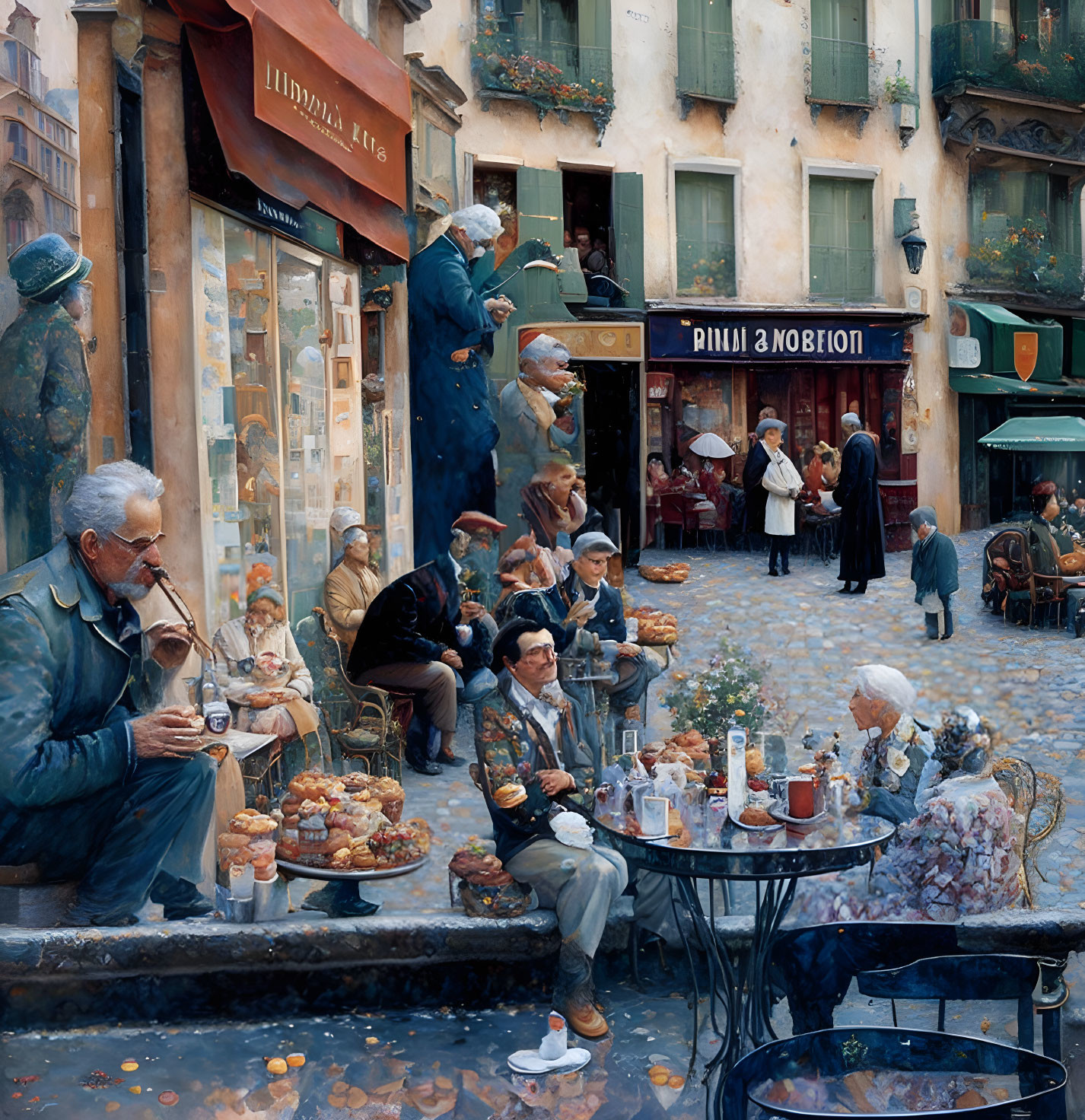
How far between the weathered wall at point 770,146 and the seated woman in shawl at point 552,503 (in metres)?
0.85

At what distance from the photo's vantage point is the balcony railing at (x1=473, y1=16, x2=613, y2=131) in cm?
571

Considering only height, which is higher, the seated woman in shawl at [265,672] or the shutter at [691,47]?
the shutter at [691,47]

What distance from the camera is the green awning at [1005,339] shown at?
19.6ft

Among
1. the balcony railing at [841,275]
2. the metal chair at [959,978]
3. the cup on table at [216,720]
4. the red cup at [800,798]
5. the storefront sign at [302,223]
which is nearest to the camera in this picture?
the metal chair at [959,978]

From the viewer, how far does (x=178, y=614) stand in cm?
510

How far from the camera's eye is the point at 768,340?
5.93 m

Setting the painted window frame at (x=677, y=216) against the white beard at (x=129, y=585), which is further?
the painted window frame at (x=677, y=216)

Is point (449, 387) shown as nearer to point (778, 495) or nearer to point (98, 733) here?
point (778, 495)

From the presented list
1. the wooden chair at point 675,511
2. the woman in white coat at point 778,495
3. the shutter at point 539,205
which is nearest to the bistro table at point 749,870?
the woman in white coat at point 778,495

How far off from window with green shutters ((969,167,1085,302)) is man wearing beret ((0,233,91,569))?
3.65 metres

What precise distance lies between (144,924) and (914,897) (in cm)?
272

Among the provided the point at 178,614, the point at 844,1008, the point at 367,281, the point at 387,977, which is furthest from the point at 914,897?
the point at 367,281

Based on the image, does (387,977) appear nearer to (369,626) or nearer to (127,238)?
(369,626)

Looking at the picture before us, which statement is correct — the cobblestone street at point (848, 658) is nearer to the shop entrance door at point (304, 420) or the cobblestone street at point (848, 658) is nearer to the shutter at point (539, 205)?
the shop entrance door at point (304, 420)
